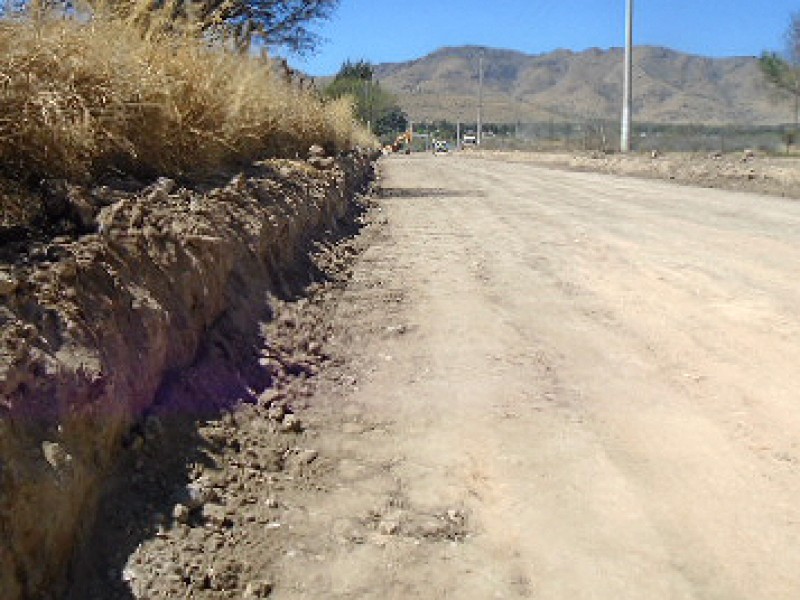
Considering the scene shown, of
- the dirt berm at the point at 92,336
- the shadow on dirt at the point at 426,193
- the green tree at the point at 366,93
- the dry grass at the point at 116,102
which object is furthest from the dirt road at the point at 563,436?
the green tree at the point at 366,93

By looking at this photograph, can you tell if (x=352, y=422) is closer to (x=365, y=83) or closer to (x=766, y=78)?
(x=766, y=78)

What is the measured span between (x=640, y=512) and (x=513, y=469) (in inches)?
25.8

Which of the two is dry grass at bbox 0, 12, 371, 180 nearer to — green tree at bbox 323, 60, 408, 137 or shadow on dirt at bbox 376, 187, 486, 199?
shadow on dirt at bbox 376, 187, 486, 199

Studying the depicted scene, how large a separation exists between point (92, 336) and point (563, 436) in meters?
2.30

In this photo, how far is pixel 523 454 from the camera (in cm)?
450

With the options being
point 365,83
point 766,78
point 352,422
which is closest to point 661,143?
point 766,78

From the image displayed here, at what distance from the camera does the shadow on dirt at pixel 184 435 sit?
10.7 ft

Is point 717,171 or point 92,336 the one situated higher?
point 92,336

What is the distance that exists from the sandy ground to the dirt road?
0.04 feet

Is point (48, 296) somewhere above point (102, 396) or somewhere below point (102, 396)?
above

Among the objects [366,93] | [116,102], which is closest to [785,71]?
[366,93]

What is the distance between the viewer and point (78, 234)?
174 inches

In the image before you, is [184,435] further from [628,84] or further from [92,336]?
[628,84]

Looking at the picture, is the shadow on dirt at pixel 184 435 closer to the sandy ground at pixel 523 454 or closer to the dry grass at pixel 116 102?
the sandy ground at pixel 523 454
